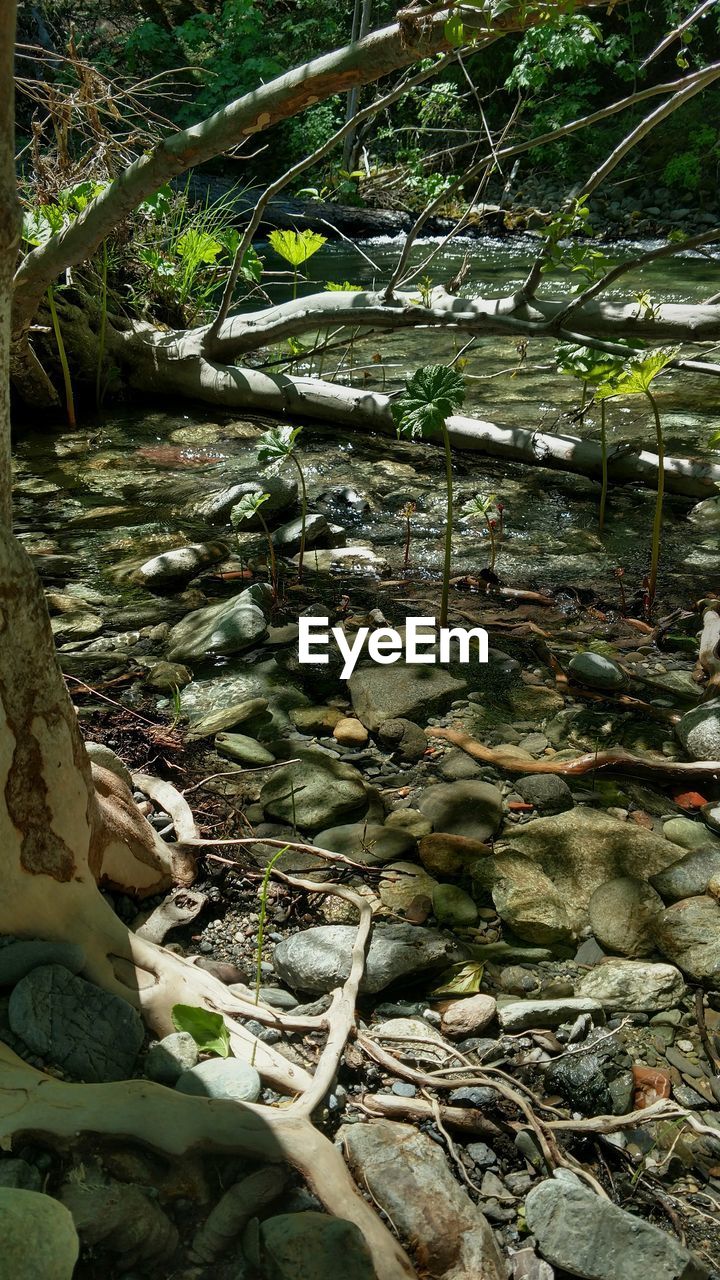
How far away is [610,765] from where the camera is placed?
2865 mm

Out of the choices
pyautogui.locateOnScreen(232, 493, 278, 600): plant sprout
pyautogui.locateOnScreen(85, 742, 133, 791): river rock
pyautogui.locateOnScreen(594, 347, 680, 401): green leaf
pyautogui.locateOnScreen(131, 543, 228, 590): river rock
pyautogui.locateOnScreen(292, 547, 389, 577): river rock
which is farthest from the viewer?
pyautogui.locateOnScreen(292, 547, 389, 577): river rock

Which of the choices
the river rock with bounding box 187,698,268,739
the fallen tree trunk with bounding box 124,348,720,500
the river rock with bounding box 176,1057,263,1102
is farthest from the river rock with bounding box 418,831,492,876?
the fallen tree trunk with bounding box 124,348,720,500

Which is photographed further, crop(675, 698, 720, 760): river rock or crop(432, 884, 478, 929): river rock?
crop(675, 698, 720, 760): river rock

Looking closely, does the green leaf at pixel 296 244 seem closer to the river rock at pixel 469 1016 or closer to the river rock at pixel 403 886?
the river rock at pixel 403 886

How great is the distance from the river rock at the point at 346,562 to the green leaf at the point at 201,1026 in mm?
2756

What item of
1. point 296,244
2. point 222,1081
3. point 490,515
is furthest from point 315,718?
point 296,244

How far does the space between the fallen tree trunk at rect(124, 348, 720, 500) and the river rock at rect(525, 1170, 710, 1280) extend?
397 cm

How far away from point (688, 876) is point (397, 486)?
3.40 m

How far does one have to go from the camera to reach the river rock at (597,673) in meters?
3.28

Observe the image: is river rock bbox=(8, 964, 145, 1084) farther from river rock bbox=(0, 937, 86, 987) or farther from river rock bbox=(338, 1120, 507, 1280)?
river rock bbox=(338, 1120, 507, 1280)

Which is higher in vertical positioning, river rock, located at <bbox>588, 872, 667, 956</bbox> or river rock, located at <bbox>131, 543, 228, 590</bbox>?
river rock, located at <bbox>131, 543, 228, 590</bbox>

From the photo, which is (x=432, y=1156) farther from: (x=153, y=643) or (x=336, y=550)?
(x=336, y=550)

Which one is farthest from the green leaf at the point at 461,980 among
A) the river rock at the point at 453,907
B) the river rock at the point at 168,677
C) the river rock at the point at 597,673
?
the river rock at the point at 168,677

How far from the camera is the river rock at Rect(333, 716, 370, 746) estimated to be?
3.04 meters
